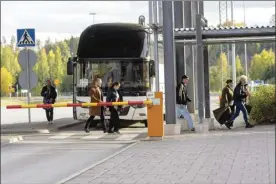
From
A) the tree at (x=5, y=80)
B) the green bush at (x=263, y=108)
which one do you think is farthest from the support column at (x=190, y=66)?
the tree at (x=5, y=80)

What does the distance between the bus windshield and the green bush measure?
8.39 ft

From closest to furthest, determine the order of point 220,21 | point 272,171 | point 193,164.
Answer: point 220,21 → point 272,171 → point 193,164

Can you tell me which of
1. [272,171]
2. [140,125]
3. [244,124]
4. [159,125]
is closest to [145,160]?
[272,171]

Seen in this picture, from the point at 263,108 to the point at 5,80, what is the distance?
11370 millimetres

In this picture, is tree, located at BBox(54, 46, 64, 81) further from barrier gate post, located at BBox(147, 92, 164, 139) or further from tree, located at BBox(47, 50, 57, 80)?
barrier gate post, located at BBox(147, 92, 164, 139)

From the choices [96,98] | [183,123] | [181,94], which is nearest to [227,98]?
[183,123]

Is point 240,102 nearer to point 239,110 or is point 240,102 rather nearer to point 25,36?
point 239,110

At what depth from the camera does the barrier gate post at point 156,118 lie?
9.60m

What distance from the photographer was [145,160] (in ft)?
21.8

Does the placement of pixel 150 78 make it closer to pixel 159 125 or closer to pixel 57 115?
pixel 159 125

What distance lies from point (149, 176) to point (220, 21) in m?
2.20

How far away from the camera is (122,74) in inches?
499

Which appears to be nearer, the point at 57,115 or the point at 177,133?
the point at 177,133

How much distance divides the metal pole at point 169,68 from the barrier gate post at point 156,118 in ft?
1.83
